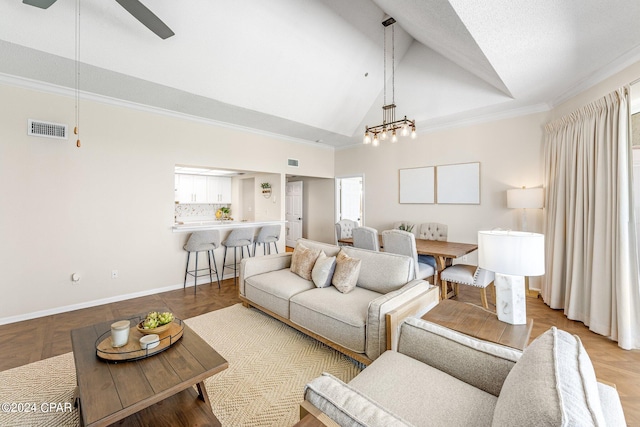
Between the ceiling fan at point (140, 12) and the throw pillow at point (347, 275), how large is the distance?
8.55 ft

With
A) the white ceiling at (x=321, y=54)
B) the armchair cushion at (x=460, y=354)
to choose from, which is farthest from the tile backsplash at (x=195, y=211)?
the armchair cushion at (x=460, y=354)

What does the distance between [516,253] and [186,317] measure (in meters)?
3.30

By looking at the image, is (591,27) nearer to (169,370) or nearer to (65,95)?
(169,370)

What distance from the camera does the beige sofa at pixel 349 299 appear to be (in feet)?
6.64

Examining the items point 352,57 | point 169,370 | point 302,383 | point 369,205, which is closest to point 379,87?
point 352,57

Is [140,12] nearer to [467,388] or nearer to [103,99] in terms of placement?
[103,99]

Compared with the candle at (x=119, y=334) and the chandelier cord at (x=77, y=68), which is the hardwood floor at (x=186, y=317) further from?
the chandelier cord at (x=77, y=68)

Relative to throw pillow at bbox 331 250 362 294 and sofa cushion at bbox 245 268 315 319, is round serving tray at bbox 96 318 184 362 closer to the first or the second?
sofa cushion at bbox 245 268 315 319

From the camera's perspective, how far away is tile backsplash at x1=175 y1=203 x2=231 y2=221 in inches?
274

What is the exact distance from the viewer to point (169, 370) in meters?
1.50

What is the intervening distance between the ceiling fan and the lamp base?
3.15 m

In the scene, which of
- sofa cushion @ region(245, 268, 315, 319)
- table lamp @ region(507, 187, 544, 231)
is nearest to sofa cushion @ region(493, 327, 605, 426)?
sofa cushion @ region(245, 268, 315, 319)

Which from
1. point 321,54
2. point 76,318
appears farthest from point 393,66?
point 76,318

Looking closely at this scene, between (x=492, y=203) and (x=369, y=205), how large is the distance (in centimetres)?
232
